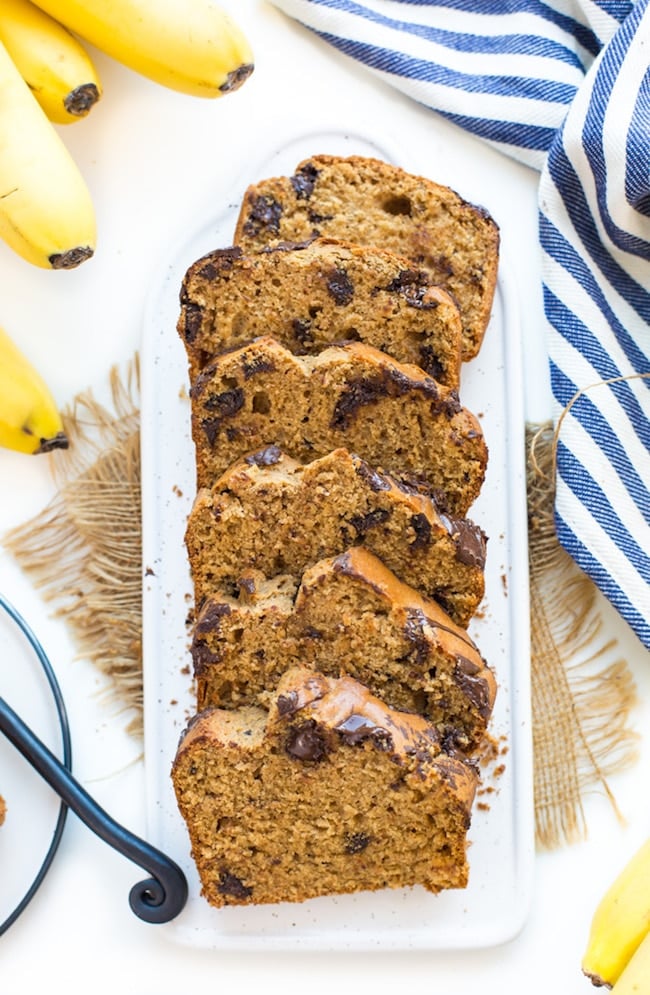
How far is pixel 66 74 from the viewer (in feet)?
10.5

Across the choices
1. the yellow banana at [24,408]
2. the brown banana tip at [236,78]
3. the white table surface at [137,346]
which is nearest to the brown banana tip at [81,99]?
the white table surface at [137,346]

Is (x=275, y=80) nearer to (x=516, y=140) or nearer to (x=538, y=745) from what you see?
(x=516, y=140)

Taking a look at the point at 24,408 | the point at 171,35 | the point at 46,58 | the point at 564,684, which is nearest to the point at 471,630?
the point at 564,684

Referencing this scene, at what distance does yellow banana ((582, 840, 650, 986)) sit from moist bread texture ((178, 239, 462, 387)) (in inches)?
49.7

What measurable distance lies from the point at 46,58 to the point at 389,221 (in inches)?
38.2

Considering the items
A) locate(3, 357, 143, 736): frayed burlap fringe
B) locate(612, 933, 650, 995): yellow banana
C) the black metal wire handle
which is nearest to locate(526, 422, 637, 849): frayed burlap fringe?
locate(612, 933, 650, 995): yellow banana

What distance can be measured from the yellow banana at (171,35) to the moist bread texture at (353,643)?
4.21 ft

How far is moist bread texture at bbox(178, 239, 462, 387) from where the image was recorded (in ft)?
9.65

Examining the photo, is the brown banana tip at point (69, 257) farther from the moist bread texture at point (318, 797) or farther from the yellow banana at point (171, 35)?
the moist bread texture at point (318, 797)

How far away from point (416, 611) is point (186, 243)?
1.25 meters

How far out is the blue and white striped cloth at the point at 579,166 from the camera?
3232 millimetres

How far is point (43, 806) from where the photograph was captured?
330cm

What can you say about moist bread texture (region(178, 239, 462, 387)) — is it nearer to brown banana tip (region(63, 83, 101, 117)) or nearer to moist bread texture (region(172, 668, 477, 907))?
brown banana tip (region(63, 83, 101, 117))

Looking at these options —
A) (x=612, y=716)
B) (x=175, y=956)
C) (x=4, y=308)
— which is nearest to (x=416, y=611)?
(x=612, y=716)
